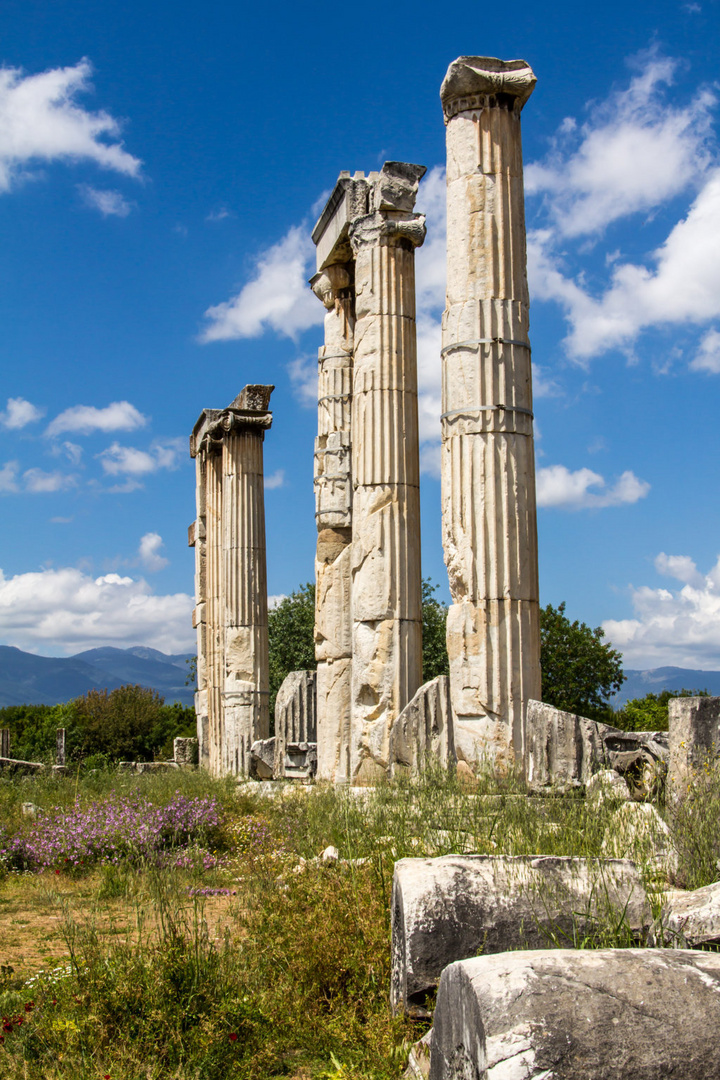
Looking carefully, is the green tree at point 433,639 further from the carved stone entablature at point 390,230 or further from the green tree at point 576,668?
the carved stone entablature at point 390,230

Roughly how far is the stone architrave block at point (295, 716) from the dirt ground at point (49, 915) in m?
6.84

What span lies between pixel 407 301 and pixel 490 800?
8263mm

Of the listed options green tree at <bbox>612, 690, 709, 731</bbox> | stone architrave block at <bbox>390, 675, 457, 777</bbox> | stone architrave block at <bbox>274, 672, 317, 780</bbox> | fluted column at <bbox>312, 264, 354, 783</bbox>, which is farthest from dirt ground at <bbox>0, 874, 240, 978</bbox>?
green tree at <bbox>612, 690, 709, 731</bbox>

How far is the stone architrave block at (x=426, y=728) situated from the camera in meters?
10.0

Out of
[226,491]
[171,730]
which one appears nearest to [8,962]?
[226,491]

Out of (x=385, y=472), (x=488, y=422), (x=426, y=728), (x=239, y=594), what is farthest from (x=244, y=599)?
(x=488, y=422)

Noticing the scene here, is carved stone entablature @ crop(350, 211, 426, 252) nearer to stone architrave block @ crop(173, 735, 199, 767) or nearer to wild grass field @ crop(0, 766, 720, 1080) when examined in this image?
wild grass field @ crop(0, 766, 720, 1080)

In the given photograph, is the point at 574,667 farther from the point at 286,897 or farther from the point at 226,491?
the point at 286,897

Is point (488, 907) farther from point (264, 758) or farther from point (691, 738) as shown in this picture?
point (264, 758)

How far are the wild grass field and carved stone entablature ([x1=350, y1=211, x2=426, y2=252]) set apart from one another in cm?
787

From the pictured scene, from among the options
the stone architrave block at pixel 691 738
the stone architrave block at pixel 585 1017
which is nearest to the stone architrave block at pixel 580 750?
the stone architrave block at pixel 691 738

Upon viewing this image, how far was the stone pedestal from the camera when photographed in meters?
12.8

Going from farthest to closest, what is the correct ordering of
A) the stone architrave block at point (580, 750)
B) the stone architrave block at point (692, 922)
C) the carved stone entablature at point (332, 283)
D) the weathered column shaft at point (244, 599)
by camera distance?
1. the weathered column shaft at point (244, 599)
2. the carved stone entablature at point (332, 283)
3. the stone architrave block at point (580, 750)
4. the stone architrave block at point (692, 922)

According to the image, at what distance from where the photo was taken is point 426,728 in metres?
10.1
